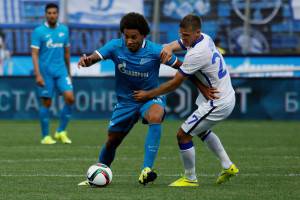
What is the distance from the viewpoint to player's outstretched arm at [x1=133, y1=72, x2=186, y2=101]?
30.3 ft

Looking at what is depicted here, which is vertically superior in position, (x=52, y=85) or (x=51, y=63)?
(x=51, y=63)

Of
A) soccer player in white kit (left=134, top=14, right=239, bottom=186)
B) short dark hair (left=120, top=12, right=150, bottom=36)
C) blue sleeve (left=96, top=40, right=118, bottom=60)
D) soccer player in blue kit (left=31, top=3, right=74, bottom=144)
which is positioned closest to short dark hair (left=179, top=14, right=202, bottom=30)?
soccer player in white kit (left=134, top=14, right=239, bottom=186)

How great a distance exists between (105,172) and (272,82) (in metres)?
12.9

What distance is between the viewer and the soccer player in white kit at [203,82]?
930 cm

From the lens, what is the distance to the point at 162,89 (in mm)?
9258

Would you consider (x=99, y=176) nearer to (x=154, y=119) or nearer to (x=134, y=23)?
(x=154, y=119)

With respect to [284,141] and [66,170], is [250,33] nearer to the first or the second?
[284,141]

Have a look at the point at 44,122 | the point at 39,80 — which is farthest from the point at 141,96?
the point at 44,122

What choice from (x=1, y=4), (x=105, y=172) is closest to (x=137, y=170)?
(x=105, y=172)

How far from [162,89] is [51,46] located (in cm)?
643

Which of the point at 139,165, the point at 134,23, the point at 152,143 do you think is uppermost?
the point at 134,23

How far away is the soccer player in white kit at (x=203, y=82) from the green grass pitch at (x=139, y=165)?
0.77 feet

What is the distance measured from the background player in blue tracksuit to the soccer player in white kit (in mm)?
184

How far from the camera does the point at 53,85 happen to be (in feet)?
50.9
